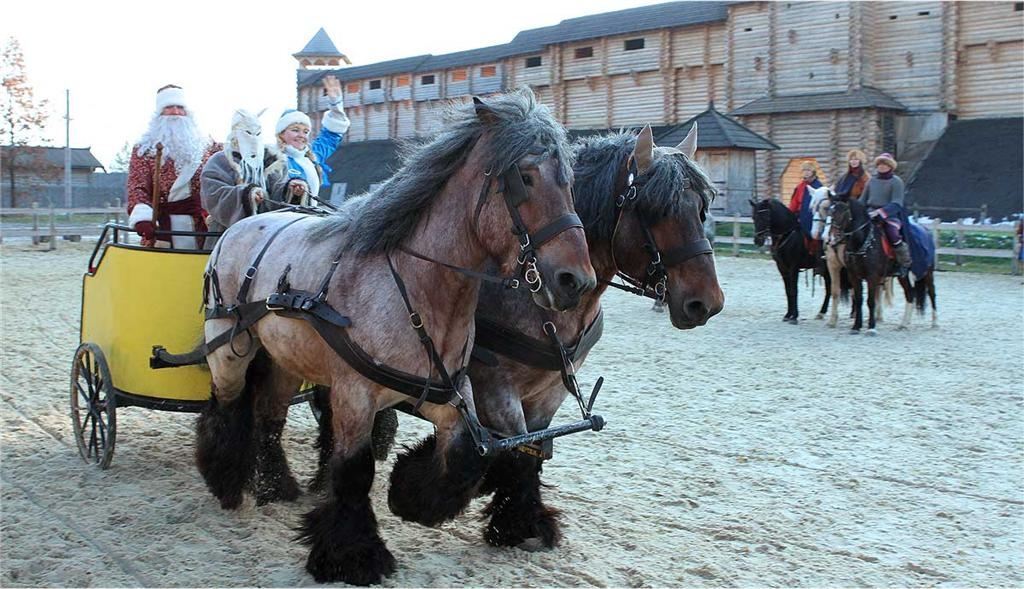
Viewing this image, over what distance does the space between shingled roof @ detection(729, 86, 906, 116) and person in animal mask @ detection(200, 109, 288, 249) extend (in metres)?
28.7

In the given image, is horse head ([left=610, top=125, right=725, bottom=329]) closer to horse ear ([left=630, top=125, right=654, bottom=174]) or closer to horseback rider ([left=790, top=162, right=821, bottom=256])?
horse ear ([left=630, top=125, right=654, bottom=174])

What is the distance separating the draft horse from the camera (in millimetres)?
4074

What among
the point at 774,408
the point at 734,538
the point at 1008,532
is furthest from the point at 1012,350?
the point at 734,538

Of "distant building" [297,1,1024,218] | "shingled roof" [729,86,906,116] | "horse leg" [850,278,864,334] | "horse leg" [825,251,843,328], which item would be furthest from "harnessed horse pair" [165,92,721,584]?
"shingled roof" [729,86,906,116]

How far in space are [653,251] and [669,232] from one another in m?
0.12

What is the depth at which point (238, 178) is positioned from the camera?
541 centimetres

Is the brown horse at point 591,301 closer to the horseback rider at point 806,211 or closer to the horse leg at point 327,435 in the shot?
the horse leg at point 327,435

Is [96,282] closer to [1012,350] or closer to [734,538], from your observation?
[734,538]

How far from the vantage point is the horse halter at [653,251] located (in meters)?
4.07

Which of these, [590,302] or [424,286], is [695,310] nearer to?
[590,302]

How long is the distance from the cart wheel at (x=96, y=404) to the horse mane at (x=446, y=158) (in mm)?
2151

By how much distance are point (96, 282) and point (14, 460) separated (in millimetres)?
1234

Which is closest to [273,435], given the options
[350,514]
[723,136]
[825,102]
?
[350,514]

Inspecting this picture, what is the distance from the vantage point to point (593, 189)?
432 cm
